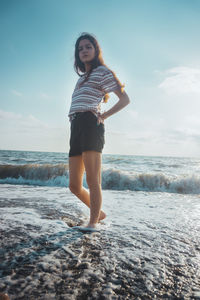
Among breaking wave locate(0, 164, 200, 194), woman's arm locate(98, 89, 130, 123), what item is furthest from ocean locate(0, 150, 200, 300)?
breaking wave locate(0, 164, 200, 194)

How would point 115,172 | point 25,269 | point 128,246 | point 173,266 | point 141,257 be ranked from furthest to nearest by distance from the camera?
point 115,172
point 128,246
point 141,257
point 173,266
point 25,269

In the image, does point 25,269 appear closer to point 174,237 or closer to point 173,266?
point 173,266

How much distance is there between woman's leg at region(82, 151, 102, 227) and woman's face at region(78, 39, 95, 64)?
3.75ft

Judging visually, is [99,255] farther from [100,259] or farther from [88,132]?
[88,132]

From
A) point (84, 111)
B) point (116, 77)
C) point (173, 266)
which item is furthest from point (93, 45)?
point (173, 266)

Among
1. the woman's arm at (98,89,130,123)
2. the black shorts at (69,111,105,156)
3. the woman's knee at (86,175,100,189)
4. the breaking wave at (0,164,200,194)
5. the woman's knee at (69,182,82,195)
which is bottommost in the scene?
the breaking wave at (0,164,200,194)

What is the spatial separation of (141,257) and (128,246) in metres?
0.25

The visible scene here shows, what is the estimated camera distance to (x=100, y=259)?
5.44ft

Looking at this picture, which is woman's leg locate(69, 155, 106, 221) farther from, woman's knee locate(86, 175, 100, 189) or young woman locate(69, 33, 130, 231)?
woman's knee locate(86, 175, 100, 189)

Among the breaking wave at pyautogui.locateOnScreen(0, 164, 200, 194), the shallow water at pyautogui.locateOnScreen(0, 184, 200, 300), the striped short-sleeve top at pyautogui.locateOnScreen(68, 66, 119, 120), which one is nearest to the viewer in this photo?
the shallow water at pyautogui.locateOnScreen(0, 184, 200, 300)

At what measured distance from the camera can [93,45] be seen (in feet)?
7.95

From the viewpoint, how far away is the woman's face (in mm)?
2396

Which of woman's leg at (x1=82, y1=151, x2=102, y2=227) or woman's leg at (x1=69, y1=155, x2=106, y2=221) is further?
woman's leg at (x1=69, y1=155, x2=106, y2=221)

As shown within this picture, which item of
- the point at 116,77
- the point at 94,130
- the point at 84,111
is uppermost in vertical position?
the point at 116,77
